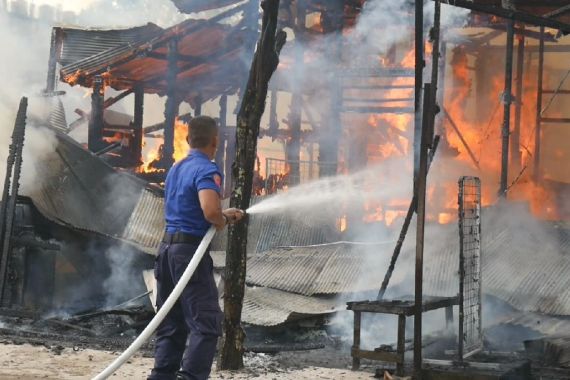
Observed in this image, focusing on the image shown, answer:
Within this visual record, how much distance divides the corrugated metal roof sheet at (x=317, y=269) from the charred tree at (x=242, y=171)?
262cm

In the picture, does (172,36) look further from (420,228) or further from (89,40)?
(420,228)

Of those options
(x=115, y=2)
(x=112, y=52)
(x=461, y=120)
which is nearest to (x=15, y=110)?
(x=112, y=52)

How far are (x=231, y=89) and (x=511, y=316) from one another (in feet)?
44.8

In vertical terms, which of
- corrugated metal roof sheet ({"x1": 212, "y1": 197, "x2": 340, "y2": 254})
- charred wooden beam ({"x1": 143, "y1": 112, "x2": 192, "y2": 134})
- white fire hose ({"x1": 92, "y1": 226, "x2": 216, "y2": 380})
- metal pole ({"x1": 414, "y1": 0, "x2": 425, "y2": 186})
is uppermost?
charred wooden beam ({"x1": 143, "y1": 112, "x2": 192, "y2": 134})

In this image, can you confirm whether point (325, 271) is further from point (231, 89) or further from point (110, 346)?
point (231, 89)

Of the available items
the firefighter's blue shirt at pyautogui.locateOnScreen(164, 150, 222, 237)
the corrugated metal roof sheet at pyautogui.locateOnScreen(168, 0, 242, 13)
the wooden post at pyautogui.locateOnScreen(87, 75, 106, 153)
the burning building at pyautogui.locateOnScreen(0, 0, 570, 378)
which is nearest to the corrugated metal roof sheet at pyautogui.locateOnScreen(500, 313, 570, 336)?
the burning building at pyautogui.locateOnScreen(0, 0, 570, 378)

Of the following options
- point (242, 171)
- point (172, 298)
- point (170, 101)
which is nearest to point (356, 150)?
point (170, 101)

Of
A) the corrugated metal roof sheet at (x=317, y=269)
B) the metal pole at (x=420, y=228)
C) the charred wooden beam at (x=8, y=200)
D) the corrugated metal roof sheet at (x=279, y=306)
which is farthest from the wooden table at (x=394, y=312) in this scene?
the charred wooden beam at (x=8, y=200)

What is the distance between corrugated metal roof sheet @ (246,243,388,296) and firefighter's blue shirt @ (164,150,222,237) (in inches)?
186

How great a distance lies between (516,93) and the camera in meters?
16.5

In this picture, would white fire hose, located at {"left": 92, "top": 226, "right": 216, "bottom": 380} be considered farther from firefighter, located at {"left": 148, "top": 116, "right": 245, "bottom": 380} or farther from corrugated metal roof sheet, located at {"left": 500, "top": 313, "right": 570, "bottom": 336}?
corrugated metal roof sheet, located at {"left": 500, "top": 313, "right": 570, "bottom": 336}

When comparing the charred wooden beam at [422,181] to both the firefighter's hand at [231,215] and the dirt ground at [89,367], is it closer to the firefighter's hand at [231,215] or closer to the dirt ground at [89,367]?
the dirt ground at [89,367]

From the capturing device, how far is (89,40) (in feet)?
61.4

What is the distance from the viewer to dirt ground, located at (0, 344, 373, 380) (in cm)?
688
